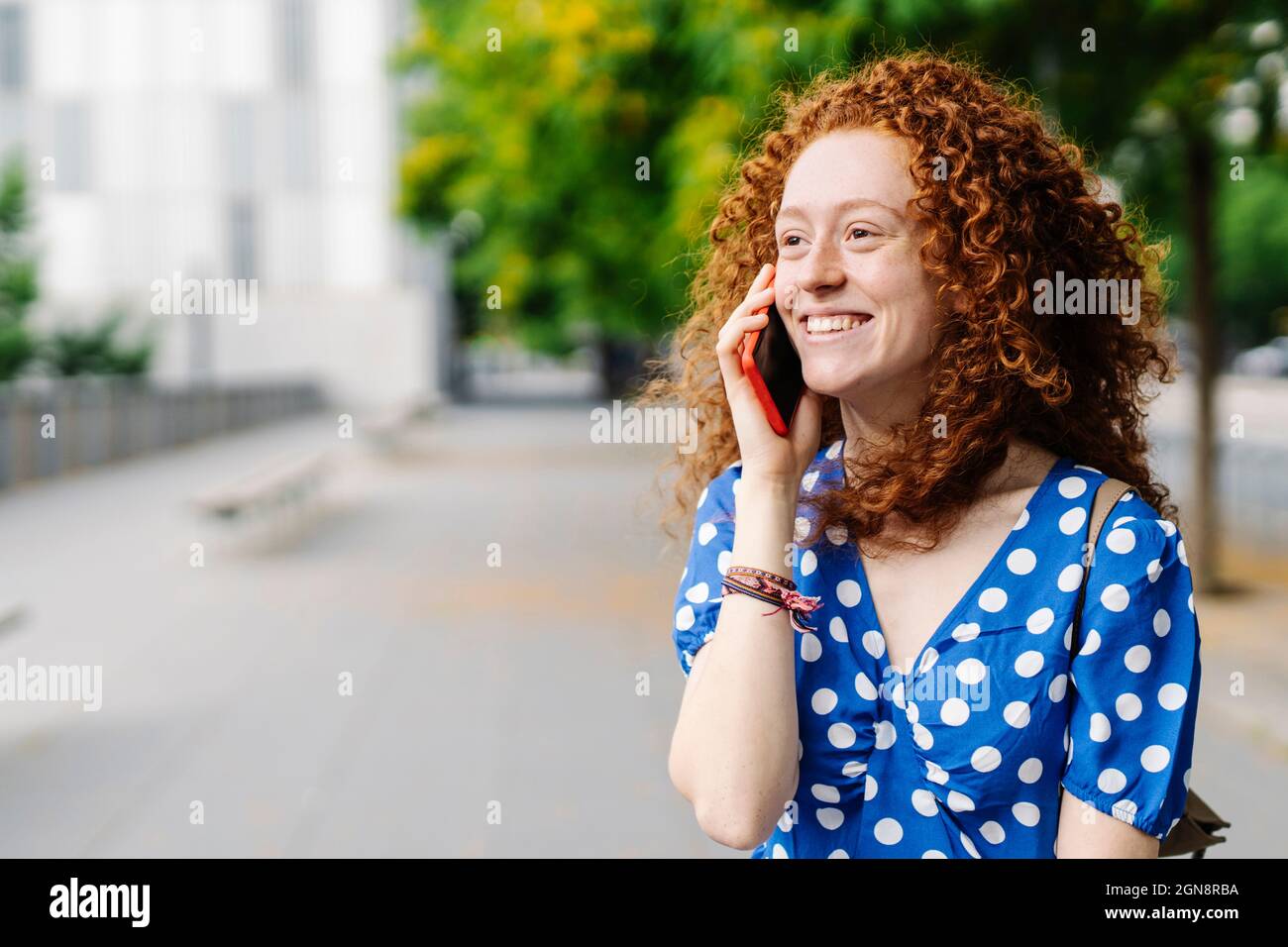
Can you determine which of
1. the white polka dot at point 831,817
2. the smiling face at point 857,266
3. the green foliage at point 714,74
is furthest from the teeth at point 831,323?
the green foliage at point 714,74

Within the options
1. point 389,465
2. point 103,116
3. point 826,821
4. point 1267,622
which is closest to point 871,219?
point 826,821

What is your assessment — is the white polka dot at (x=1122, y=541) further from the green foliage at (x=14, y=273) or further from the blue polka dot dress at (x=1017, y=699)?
the green foliage at (x=14, y=273)

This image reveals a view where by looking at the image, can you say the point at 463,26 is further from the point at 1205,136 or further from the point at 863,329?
the point at 863,329

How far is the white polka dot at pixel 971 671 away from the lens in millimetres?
1599

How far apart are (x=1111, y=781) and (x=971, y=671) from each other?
0.19 metres

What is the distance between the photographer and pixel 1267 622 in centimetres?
856

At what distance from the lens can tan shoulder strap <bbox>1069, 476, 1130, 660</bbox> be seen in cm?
160

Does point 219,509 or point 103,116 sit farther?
point 103,116

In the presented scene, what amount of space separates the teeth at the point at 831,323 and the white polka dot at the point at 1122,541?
0.38 meters

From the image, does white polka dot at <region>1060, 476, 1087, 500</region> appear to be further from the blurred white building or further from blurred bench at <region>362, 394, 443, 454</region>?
the blurred white building

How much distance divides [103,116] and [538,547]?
32937mm

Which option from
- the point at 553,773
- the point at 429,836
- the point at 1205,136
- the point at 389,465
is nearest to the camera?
the point at 429,836

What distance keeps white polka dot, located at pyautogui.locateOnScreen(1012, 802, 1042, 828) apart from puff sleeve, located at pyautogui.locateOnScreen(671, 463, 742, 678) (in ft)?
1.37
